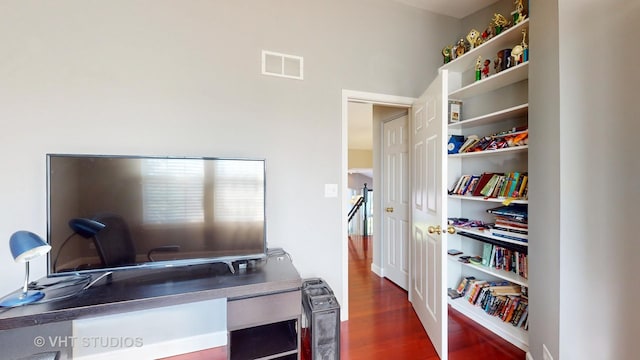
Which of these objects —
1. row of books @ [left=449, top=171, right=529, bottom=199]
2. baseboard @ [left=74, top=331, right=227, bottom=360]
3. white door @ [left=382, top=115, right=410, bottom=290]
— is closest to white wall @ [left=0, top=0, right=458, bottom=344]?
white door @ [left=382, top=115, right=410, bottom=290]

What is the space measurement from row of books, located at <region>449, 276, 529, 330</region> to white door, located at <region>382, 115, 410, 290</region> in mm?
604

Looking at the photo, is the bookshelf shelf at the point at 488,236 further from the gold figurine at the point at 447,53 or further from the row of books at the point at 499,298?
the gold figurine at the point at 447,53

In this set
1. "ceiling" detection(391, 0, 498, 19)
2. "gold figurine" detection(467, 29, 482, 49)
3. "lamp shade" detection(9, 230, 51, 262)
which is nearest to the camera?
"lamp shade" detection(9, 230, 51, 262)

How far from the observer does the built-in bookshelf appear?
6.39 ft

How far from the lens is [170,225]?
1576 mm

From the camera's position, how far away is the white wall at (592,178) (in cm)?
120

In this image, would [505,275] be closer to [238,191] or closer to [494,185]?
[494,185]

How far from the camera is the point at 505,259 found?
2.14 m

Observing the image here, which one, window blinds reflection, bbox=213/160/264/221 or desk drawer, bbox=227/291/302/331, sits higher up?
window blinds reflection, bbox=213/160/264/221

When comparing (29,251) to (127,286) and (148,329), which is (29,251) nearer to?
(127,286)

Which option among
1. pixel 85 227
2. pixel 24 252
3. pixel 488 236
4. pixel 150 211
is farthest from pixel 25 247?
pixel 488 236

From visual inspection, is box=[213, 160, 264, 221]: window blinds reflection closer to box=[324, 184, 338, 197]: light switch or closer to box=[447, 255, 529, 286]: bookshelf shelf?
box=[324, 184, 338, 197]: light switch

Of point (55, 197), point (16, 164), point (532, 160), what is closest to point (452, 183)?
point (532, 160)

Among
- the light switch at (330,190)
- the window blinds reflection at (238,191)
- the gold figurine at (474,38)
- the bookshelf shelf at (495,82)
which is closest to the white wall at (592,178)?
the bookshelf shelf at (495,82)
